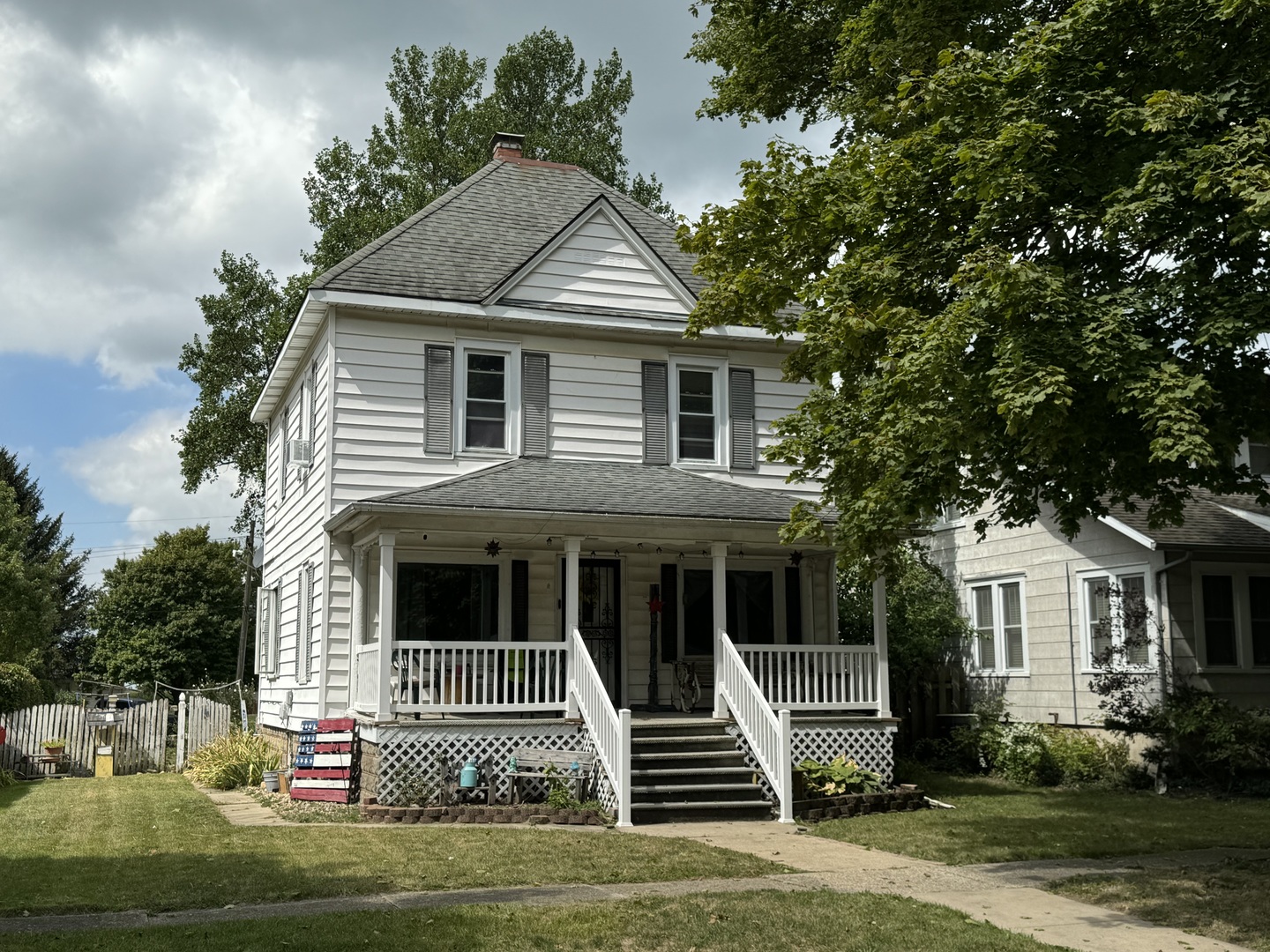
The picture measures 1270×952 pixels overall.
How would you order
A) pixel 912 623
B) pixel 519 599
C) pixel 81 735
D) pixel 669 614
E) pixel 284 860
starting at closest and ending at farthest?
pixel 284 860 < pixel 519 599 < pixel 669 614 < pixel 912 623 < pixel 81 735

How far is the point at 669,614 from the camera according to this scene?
18.4 m

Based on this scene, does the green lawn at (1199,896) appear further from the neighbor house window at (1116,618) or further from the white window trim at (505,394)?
the white window trim at (505,394)

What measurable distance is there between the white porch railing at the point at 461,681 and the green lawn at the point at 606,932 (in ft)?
21.8

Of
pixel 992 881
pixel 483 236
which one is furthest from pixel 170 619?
pixel 992 881

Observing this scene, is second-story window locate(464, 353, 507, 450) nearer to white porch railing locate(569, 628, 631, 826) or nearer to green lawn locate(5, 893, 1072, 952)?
white porch railing locate(569, 628, 631, 826)

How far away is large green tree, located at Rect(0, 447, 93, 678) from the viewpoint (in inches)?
1411

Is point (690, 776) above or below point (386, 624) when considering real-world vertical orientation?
below

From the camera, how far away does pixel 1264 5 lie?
884 cm

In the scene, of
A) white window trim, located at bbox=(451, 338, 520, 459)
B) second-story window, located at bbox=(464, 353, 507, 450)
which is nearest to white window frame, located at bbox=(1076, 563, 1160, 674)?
white window trim, located at bbox=(451, 338, 520, 459)

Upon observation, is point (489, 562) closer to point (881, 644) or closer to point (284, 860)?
point (881, 644)

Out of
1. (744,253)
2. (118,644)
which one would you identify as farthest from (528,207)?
(118,644)

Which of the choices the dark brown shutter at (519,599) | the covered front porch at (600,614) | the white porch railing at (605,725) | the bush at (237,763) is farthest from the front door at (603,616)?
the bush at (237,763)

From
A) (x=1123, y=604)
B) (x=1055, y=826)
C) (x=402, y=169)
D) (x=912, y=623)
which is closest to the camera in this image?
(x=1055, y=826)

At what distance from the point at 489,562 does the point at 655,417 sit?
11.2 ft
